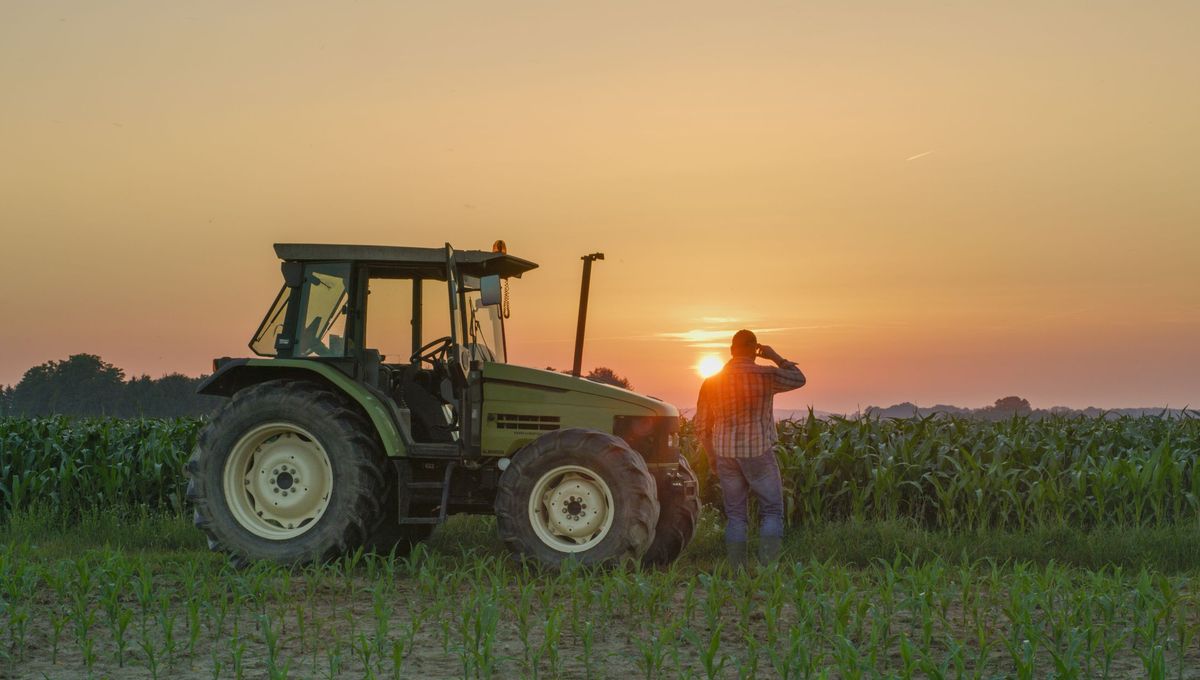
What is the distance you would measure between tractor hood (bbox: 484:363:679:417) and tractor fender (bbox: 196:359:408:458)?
2.89 ft

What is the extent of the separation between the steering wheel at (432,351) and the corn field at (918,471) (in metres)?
4.51

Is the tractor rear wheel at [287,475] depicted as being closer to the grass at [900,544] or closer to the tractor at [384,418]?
the tractor at [384,418]

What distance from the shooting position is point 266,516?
31.9 ft

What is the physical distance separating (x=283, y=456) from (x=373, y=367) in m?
1.04

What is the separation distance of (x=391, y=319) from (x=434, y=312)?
378 millimetres

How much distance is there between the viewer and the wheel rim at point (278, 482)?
9609 millimetres

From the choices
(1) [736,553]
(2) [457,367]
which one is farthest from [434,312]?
(1) [736,553]

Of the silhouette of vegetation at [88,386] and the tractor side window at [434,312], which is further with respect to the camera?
the silhouette of vegetation at [88,386]

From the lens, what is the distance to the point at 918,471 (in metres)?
13.1

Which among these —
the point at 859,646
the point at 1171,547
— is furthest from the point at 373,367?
the point at 1171,547

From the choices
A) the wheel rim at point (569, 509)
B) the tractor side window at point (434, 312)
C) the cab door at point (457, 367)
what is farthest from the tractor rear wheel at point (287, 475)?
the wheel rim at point (569, 509)

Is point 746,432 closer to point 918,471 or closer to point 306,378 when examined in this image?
point 306,378

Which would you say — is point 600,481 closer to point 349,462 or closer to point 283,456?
point 349,462

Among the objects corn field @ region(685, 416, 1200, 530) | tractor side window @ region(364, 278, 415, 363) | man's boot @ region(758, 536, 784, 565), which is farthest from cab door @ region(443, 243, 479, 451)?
corn field @ region(685, 416, 1200, 530)
